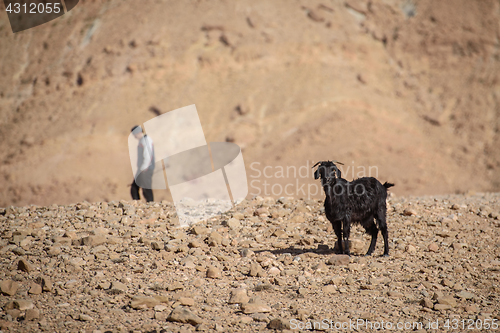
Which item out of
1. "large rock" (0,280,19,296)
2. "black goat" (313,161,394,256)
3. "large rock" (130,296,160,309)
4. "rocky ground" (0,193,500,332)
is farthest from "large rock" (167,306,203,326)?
"black goat" (313,161,394,256)

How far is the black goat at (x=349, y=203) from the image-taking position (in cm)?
687

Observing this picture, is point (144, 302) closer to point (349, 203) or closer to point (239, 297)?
point (239, 297)

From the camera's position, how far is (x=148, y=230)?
25.6 feet

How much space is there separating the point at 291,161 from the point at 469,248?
16.0 metres

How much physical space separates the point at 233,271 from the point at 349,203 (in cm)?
232

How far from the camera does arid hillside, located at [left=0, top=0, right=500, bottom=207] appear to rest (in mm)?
23469

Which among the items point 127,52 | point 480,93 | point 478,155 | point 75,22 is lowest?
point 478,155

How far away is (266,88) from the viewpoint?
27.7m

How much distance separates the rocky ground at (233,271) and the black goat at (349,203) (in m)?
0.37

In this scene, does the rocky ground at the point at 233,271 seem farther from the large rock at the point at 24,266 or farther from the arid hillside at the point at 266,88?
the arid hillside at the point at 266,88

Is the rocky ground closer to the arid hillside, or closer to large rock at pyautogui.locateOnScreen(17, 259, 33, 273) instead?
large rock at pyautogui.locateOnScreen(17, 259, 33, 273)

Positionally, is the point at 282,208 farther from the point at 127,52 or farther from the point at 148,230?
the point at 127,52

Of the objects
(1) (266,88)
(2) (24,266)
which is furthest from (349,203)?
(1) (266,88)

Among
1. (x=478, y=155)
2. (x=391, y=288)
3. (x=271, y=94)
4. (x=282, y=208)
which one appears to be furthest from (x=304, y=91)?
(x=391, y=288)
